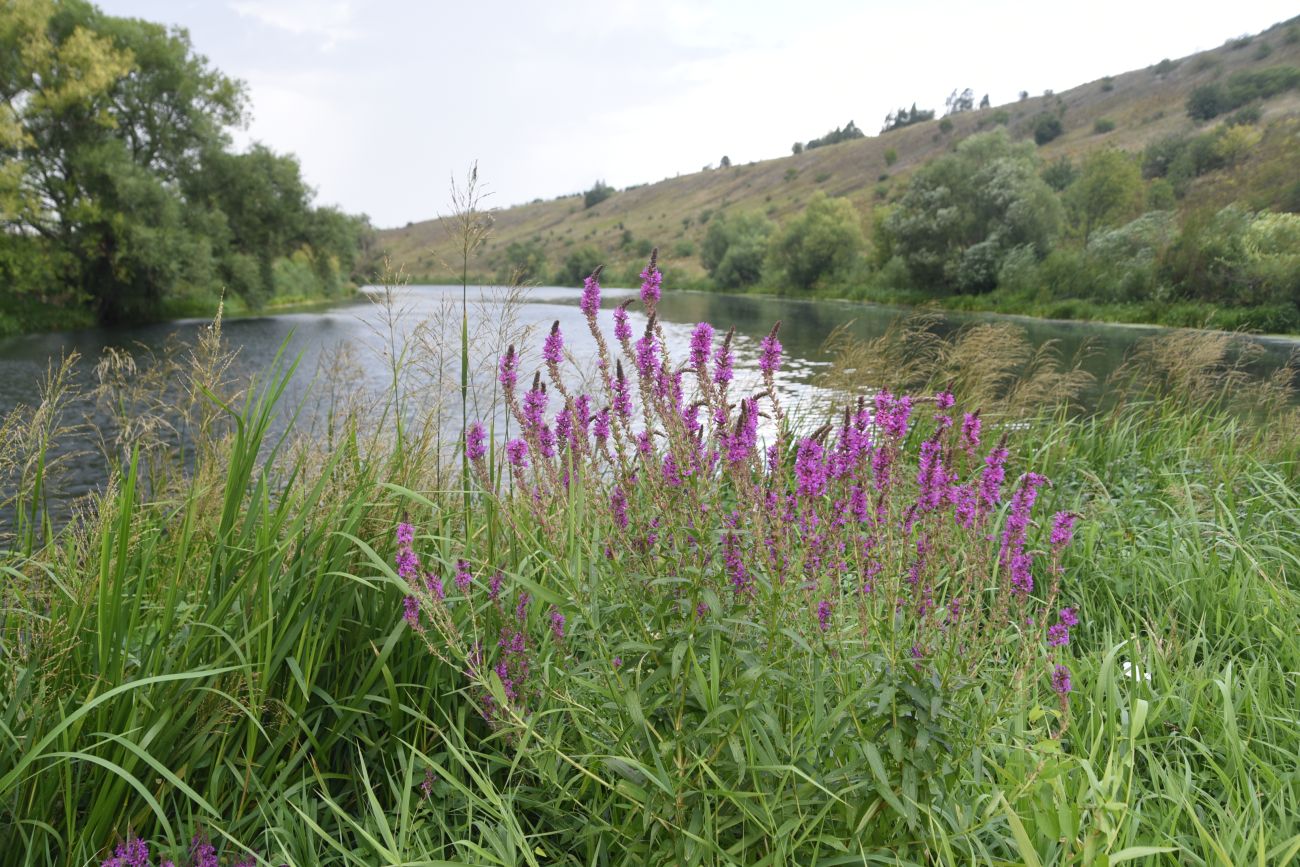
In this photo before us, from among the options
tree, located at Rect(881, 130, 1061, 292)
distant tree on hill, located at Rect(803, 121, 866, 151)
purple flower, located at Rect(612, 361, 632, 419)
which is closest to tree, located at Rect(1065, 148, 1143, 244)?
tree, located at Rect(881, 130, 1061, 292)

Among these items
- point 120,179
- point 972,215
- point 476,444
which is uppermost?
point 120,179

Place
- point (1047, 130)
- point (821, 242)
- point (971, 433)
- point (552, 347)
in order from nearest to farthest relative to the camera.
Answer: point (552, 347) → point (971, 433) → point (821, 242) → point (1047, 130)

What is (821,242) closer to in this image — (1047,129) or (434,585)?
(1047,129)

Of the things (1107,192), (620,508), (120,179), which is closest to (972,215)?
(1107,192)

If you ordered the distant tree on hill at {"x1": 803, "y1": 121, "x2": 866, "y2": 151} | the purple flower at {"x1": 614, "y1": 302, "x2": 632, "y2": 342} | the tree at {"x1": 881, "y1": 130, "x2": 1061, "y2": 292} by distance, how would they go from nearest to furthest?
the purple flower at {"x1": 614, "y1": 302, "x2": 632, "y2": 342} → the tree at {"x1": 881, "y1": 130, "x2": 1061, "y2": 292} → the distant tree on hill at {"x1": 803, "y1": 121, "x2": 866, "y2": 151}

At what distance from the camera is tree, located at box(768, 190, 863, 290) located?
6438 cm

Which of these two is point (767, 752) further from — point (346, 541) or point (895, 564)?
point (346, 541)

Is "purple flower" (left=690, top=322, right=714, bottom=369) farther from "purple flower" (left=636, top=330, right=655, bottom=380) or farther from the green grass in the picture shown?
the green grass

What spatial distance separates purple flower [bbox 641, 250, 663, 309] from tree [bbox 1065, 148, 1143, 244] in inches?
2111

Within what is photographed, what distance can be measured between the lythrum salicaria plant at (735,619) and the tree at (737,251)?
3030 inches

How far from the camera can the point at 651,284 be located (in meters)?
2.59

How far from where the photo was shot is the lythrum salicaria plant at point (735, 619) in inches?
81.7

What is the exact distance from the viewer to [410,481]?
12.5 feet

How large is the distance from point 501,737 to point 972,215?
52.2 meters
